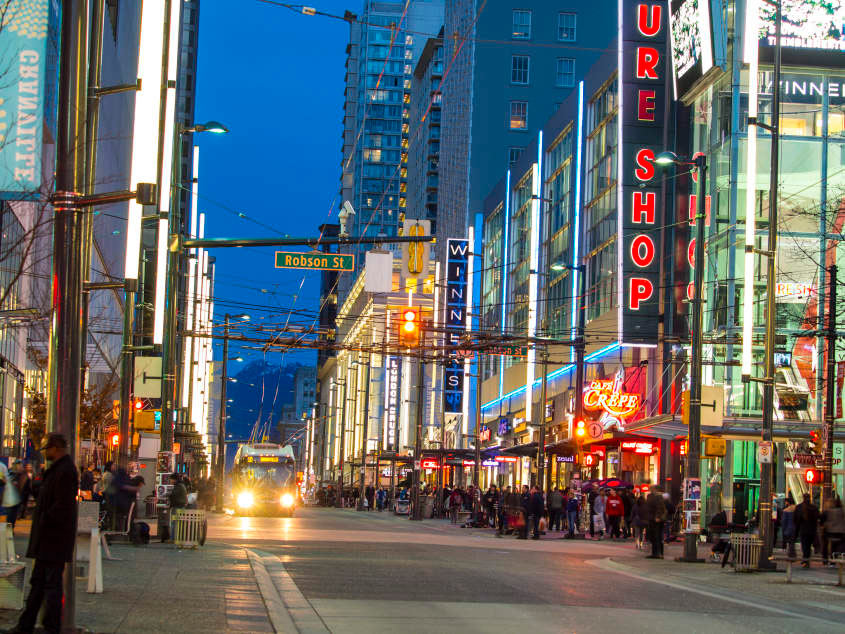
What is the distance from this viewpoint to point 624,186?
48.3 metres

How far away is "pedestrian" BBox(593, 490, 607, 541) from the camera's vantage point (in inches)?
1663

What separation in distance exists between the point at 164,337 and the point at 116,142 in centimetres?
2910

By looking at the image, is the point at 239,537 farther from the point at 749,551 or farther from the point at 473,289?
the point at 473,289

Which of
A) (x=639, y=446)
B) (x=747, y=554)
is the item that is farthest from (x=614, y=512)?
(x=747, y=554)

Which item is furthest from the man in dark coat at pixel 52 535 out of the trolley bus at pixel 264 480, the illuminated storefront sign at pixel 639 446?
the trolley bus at pixel 264 480

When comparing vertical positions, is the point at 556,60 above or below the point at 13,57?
above

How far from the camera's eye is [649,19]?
49.6 metres

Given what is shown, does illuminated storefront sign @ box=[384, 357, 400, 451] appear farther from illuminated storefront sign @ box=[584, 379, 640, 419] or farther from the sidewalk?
the sidewalk

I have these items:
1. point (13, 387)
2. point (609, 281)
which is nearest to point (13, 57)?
point (13, 387)

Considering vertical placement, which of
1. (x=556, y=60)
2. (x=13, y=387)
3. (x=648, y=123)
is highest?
(x=556, y=60)

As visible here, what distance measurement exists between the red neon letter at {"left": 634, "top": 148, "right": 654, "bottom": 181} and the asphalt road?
67.7ft

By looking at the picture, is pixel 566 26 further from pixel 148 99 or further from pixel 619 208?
pixel 148 99

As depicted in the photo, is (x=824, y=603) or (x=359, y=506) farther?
(x=359, y=506)

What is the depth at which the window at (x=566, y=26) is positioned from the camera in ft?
341
